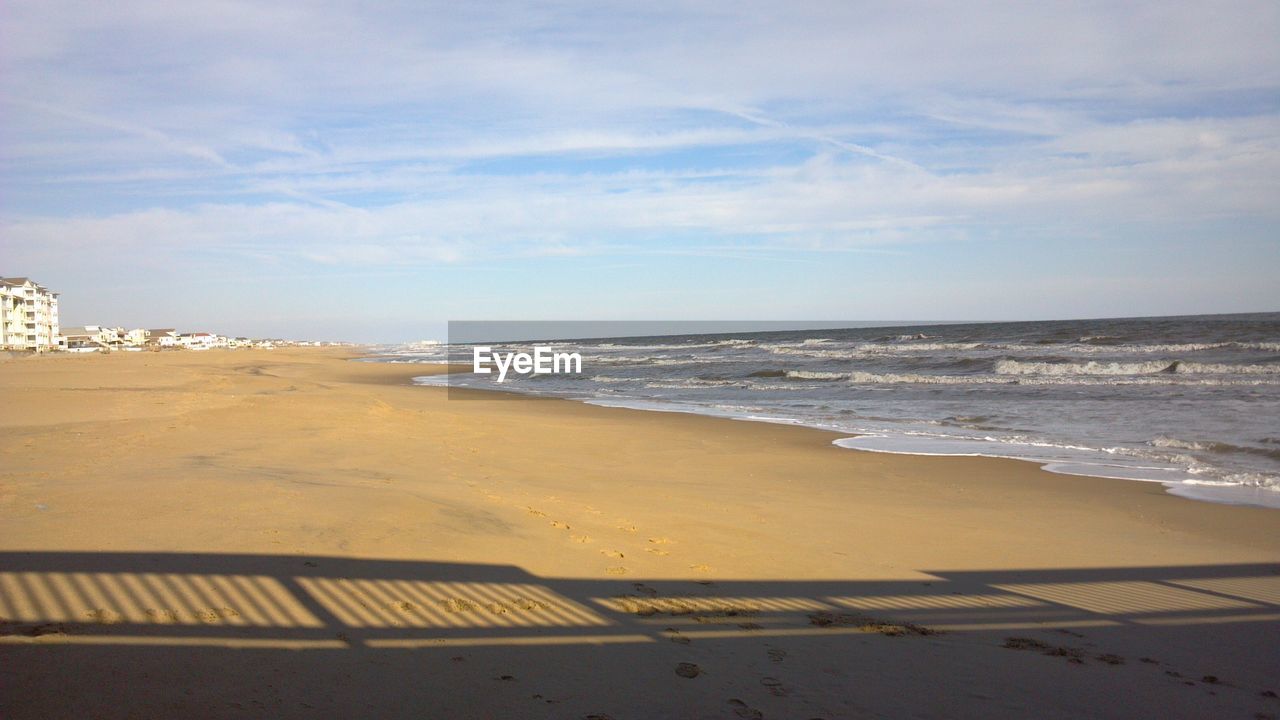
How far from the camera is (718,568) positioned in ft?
18.7

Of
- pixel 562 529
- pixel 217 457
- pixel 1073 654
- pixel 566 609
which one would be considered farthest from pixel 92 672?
pixel 217 457

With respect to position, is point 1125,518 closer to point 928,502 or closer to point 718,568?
point 928,502

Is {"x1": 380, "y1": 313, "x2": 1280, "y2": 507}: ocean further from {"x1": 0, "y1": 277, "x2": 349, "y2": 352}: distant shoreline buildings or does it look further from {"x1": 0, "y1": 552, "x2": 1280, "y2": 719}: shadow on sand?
{"x1": 0, "y1": 277, "x2": 349, "y2": 352}: distant shoreline buildings

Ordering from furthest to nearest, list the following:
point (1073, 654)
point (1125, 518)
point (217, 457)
Result: point (217, 457)
point (1125, 518)
point (1073, 654)

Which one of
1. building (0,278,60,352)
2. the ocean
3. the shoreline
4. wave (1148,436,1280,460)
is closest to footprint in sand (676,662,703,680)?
the shoreline

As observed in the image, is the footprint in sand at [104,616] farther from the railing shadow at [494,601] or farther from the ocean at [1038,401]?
the ocean at [1038,401]

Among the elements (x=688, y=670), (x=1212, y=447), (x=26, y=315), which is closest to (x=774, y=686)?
(x=688, y=670)

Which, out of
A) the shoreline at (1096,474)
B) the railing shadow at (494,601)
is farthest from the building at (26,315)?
the railing shadow at (494,601)

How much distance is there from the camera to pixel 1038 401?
1964 cm

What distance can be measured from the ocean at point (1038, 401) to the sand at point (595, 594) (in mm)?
2418

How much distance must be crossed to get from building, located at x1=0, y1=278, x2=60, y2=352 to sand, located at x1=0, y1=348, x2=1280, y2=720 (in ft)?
254

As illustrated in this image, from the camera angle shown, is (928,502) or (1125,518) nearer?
(1125,518)

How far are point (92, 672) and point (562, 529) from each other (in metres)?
3.66

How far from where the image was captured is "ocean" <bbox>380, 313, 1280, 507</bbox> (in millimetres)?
11406
